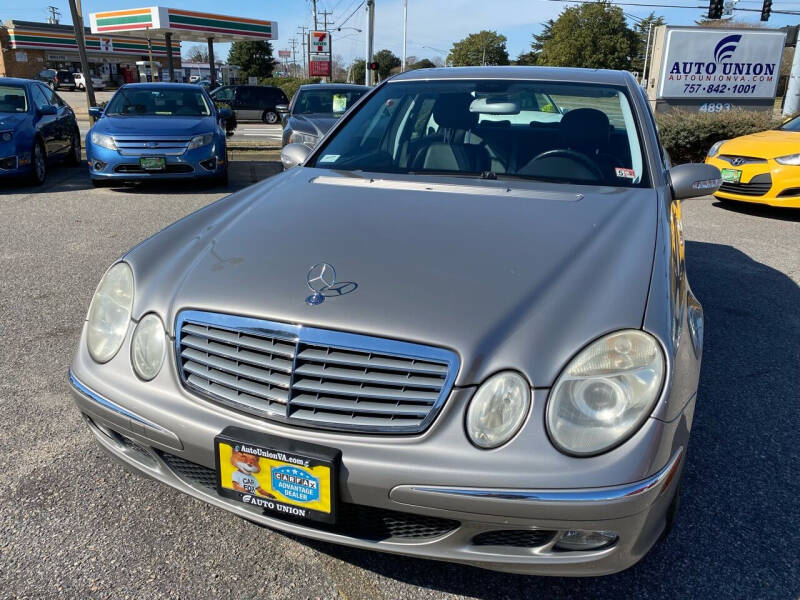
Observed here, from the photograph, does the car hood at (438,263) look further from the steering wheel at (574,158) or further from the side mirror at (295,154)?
the side mirror at (295,154)

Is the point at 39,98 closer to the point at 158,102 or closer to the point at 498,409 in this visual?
the point at 158,102

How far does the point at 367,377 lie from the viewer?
5.59ft

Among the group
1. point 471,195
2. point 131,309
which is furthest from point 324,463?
point 471,195

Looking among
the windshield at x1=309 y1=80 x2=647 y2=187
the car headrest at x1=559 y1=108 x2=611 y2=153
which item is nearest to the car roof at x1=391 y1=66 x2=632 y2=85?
the windshield at x1=309 y1=80 x2=647 y2=187

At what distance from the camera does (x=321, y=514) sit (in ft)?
5.60

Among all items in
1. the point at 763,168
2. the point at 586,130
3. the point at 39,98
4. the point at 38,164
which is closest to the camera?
the point at 586,130

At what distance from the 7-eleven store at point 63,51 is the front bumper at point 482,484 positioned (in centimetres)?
5182

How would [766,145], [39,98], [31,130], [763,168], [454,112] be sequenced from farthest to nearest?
[39,98], [31,130], [766,145], [763,168], [454,112]

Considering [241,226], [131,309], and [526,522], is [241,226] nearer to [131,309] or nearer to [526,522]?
[131,309]

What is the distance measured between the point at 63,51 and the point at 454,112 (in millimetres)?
62189

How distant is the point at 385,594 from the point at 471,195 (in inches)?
58.7

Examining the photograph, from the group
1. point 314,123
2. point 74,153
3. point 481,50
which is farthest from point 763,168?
point 481,50

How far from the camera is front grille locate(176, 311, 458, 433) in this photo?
65.8 inches

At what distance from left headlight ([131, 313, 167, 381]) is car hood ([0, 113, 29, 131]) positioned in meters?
7.65
